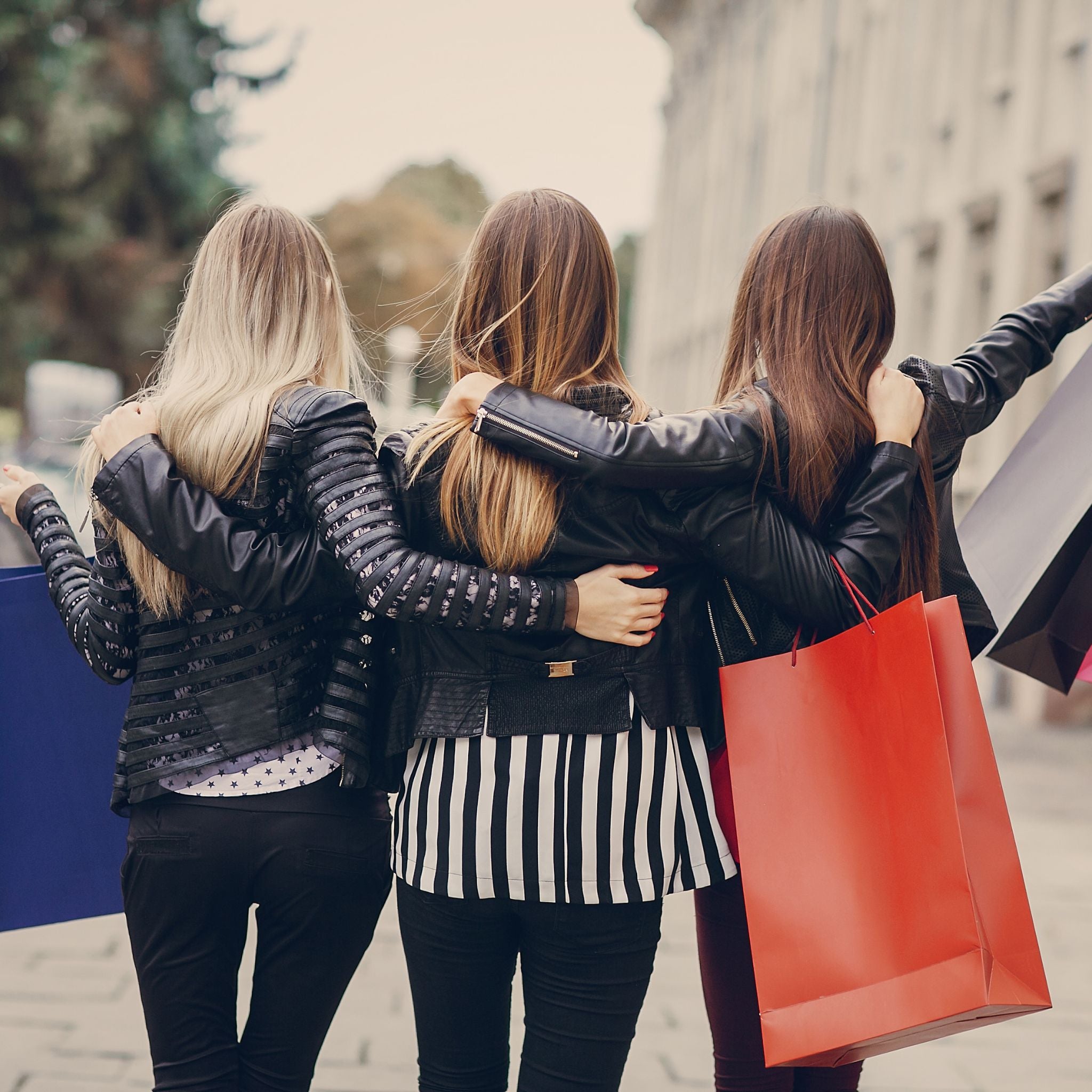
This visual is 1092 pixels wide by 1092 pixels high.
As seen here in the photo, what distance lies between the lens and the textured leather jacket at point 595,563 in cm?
210

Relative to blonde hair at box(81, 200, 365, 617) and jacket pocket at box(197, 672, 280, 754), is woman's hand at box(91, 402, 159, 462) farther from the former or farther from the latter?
jacket pocket at box(197, 672, 280, 754)

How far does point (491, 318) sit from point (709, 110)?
28.2 meters

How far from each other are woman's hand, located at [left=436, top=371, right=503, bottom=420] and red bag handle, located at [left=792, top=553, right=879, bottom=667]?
2.04 feet

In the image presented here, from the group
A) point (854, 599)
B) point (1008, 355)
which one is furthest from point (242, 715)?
point (1008, 355)

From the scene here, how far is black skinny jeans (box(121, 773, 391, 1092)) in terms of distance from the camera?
2.18 metres

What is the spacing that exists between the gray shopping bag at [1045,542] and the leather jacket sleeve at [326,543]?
3.38 feet

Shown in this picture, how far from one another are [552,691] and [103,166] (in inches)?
Answer: 784

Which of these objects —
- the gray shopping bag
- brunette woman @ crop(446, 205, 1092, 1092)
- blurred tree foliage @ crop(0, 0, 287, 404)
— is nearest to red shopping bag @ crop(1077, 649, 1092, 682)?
the gray shopping bag

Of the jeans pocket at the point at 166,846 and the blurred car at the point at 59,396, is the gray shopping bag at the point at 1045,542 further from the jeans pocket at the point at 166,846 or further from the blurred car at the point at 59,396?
the blurred car at the point at 59,396

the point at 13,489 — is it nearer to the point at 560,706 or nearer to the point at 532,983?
the point at 560,706

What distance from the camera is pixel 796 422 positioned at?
217 cm

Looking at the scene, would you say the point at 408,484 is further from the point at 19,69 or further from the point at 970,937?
the point at 19,69

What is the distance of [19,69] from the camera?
17938mm

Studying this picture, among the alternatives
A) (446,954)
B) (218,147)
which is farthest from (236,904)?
(218,147)
